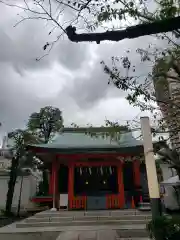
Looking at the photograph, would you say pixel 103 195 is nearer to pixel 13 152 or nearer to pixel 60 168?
pixel 60 168

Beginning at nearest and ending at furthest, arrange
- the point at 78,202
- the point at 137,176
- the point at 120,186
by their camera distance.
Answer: the point at 78,202 < the point at 120,186 < the point at 137,176

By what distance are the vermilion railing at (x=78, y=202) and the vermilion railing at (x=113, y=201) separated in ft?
3.76

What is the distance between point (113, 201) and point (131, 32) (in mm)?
11367

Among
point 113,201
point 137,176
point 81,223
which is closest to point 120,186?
point 113,201

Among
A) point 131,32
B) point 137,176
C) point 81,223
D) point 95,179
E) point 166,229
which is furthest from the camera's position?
point 95,179

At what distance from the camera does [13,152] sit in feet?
53.5

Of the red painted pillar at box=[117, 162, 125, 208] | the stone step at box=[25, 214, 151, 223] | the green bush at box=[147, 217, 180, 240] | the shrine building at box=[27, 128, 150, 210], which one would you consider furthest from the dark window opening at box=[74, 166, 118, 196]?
the green bush at box=[147, 217, 180, 240]

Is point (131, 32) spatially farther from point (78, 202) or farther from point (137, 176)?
point (137, 176)

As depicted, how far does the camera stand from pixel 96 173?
47.5ft

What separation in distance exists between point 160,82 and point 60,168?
1044 centimetres

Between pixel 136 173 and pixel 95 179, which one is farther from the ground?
pixel 136 173

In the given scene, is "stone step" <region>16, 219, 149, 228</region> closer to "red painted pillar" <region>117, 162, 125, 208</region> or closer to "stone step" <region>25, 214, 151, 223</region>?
"stone step" <region>25, 214, 151, 223</region>

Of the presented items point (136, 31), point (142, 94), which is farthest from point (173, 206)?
point (136, 31)

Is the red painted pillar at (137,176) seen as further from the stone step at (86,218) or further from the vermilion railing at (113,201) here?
the stone step at (86,218)
